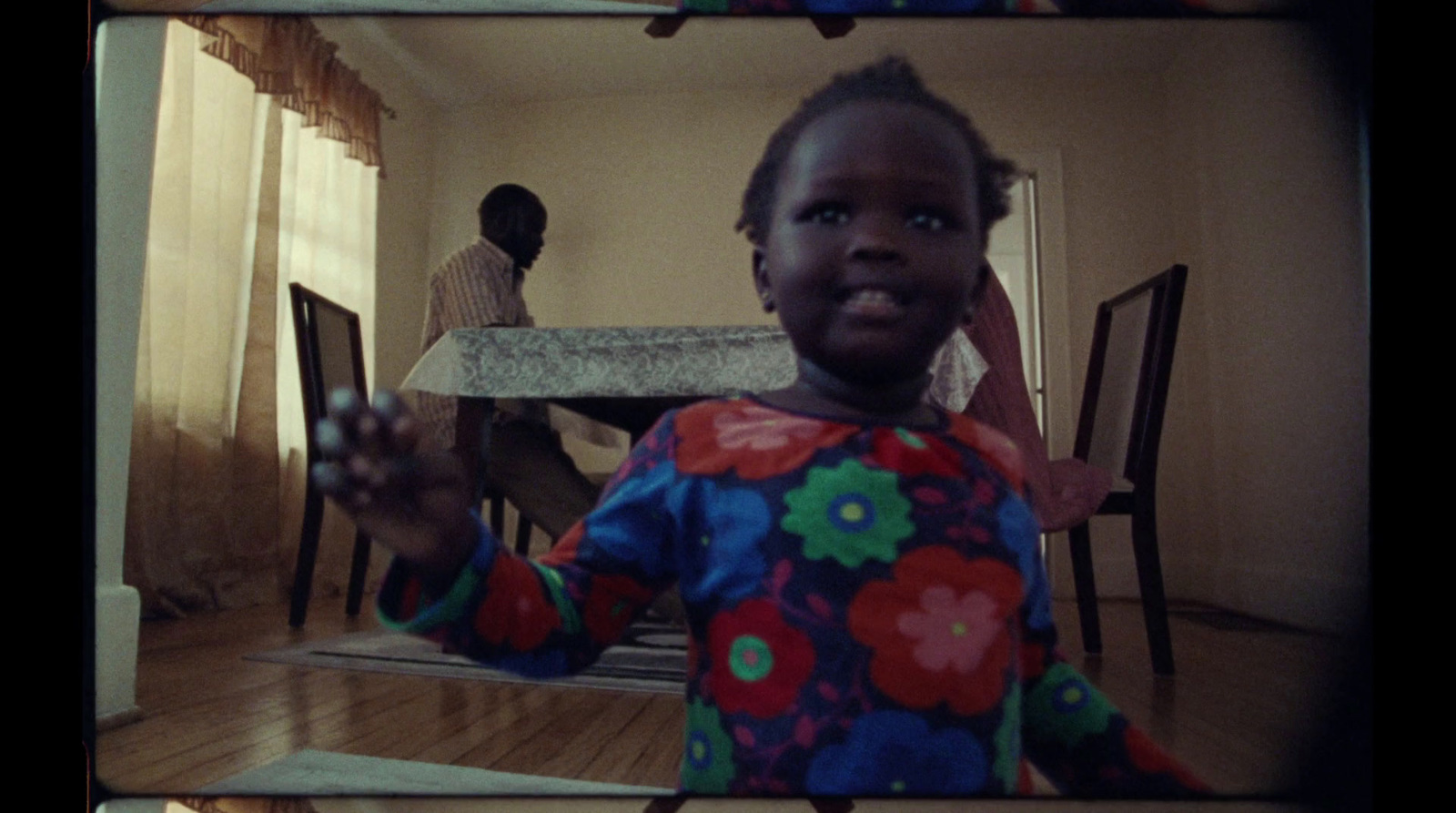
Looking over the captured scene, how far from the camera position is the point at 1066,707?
53cm

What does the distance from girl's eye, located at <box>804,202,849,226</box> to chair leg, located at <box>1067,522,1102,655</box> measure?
23cm

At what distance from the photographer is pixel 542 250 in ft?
2.00

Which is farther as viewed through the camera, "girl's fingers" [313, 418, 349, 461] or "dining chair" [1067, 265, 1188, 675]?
"dining chair" [1067, 265, 1188, 675]

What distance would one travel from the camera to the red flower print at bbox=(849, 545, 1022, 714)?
1.63 feet

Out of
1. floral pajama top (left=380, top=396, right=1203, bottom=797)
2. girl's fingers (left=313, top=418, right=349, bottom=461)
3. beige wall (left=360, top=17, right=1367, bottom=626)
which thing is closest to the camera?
girl's fingers (left=313, top=418, right=349, bottom=461)

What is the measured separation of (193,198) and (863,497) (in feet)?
1.56

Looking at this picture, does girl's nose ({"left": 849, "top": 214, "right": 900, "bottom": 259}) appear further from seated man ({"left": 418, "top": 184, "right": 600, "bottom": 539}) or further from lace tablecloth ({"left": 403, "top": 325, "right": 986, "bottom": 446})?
seated man ({"left": 418, "top": 184, "right": 600, "bottom": 539})

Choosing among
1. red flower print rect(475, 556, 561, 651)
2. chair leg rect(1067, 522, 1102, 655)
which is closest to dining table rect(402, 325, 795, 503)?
red flower print rect(475, 556, 561, 651)

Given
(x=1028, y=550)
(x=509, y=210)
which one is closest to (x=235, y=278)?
(x=509, y=210)

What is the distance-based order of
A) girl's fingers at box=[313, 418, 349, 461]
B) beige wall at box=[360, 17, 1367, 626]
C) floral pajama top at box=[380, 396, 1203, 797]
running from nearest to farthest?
1. girl's fingers at box=[313, 418, 349, 461]
2. floral pajama top at box=[380, 396, 1203, 797]
3. beige wall at box=[360, 17, 1367, 626]

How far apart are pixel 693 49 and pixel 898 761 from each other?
0.44 m

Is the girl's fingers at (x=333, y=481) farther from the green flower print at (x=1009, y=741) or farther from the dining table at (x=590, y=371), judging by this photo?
the green flower print at (x=1009, y=741)

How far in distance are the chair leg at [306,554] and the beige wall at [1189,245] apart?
3.4 inches

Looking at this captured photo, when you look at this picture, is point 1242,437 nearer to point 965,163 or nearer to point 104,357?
point 965,163
